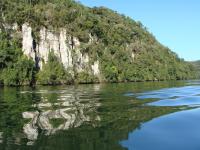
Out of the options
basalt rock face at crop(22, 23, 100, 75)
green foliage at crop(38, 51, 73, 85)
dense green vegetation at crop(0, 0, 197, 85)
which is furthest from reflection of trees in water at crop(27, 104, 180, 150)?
basalt rock face at crop(22, 23, 100, 75)

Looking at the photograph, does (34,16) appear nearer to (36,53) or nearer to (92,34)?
(36,53)

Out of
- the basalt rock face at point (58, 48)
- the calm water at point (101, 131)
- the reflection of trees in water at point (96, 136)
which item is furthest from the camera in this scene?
the basalt rock face at point (58, 48)

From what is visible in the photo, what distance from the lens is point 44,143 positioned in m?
12.9

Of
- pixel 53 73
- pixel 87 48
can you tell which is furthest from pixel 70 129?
pixel 87 48

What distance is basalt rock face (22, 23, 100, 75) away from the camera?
100m

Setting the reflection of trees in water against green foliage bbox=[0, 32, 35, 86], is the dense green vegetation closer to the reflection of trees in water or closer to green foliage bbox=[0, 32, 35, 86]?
green foliage bbox=[0, 32, 35, 86]

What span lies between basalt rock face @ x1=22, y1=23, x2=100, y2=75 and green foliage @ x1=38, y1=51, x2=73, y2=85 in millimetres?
1903

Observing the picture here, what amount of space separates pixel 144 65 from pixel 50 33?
5387 cm

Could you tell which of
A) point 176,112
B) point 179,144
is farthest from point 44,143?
point 176,112

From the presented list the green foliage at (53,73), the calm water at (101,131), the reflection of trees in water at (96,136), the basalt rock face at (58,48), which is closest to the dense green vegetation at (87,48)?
the green foliage at (53,73)

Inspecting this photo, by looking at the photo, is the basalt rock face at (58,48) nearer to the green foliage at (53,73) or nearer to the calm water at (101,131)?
the green foliage at (53,73)

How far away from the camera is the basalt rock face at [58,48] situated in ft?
330

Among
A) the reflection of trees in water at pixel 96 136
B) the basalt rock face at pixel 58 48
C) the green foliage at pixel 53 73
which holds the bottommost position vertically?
the reflection of trees in water at pixel 96 136

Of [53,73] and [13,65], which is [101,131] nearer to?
[13,65]
